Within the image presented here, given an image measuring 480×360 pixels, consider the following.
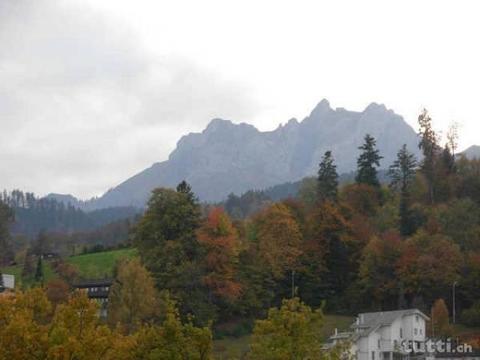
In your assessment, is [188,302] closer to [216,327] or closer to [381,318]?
[216,327]

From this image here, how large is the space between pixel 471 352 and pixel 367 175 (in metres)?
31.3

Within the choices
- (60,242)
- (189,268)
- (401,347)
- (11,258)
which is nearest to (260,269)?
(189,268)

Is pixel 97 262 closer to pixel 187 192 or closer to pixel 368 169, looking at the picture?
pixel 187 192

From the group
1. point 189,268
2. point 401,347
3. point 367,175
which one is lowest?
point 401,347

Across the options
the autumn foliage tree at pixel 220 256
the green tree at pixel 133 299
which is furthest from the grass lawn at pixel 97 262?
the green tree at pixel 133 299

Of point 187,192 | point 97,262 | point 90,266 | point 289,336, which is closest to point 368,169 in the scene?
point 187,192

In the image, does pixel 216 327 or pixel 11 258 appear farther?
pixel 11 258

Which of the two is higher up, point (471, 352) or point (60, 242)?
point (60, 242)

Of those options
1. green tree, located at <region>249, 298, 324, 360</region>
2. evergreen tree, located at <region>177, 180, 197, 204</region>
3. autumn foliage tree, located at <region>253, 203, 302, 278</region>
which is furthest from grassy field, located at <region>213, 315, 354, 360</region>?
green tree, located at <region>249, 298, 324, 360</region>

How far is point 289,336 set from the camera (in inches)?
A: 1022

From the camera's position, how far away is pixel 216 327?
66500mm

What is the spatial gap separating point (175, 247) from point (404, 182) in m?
30.9

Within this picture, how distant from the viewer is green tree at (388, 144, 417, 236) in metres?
76.4

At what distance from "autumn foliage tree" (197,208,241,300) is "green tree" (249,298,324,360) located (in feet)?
125
